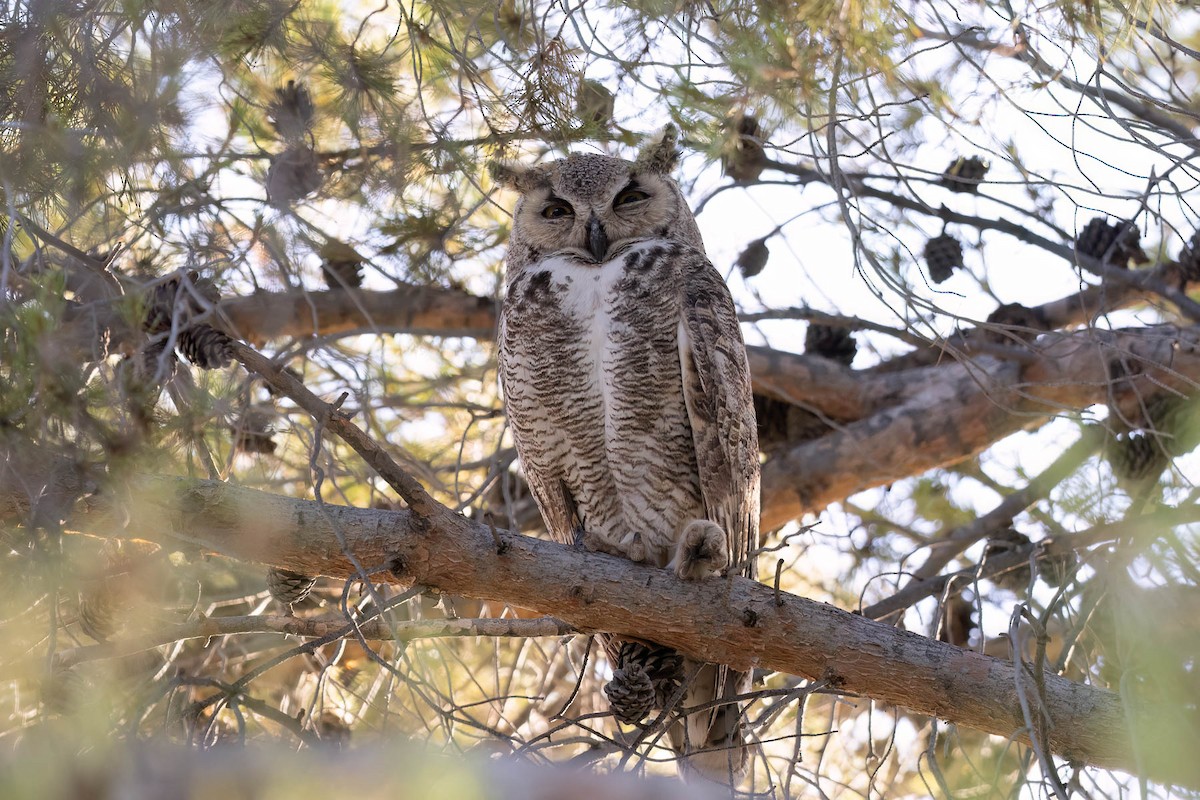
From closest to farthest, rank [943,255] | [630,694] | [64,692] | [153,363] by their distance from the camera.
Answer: [64,692] → [153,363] → [630,694] → [943,255]

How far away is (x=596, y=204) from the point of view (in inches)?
121

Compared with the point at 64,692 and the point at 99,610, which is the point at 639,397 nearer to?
the point at 99,610

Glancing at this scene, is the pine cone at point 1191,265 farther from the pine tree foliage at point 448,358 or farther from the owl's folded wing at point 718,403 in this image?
the owl's folded wing at point 718,403

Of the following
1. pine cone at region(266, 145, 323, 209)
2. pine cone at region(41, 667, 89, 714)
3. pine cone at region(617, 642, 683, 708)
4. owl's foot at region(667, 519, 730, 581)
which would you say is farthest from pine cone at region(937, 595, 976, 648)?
pine cone at region(41, 667, 89, 714)

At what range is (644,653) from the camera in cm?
252

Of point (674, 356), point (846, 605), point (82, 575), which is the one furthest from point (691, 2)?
point (846, 605)

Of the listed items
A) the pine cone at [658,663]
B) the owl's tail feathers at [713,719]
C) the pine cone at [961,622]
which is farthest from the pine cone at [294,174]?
the pine cone at [961,622]

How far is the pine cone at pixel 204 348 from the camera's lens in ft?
6.86

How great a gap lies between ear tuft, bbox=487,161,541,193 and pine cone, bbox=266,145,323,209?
538 millimetres

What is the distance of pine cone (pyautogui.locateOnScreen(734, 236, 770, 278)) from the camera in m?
3.84

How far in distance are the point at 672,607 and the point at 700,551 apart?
0.14 metres

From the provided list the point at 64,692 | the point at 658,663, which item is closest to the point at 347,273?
the point at 658,663

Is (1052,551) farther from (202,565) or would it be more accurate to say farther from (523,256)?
(202,565)

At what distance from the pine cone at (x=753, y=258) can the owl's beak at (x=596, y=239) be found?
95 centimetres
